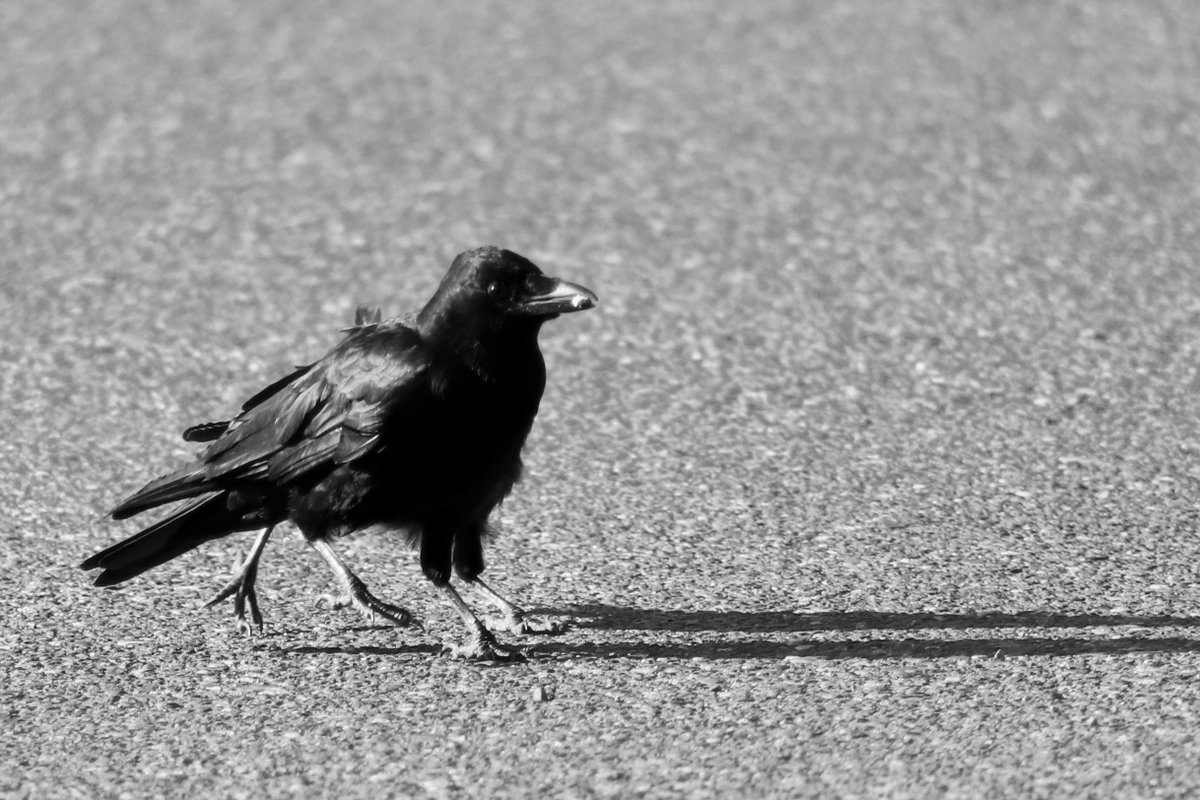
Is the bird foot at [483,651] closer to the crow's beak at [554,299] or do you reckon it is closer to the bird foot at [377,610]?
the bird foot at [377,610]

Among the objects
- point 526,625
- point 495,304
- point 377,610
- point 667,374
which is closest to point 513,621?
point 526,625

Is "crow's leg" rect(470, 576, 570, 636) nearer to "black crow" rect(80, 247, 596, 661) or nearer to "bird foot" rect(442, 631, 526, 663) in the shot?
"black crow" rect(80, 247, 596, 661)

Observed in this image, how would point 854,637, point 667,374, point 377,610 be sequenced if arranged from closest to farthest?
point 854,637 < point 377,610 < point 667,374

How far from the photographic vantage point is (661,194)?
1028 centimetres

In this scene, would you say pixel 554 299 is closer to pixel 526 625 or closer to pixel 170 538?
pixel 526 625

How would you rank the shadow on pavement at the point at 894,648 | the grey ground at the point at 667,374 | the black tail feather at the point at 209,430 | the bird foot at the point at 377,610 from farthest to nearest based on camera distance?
the black tail feather at the point at 209,430
the bird foot at the point at 377,610
the shadow on pavement at the point at 894,648
the grey ground at the point at 667,374

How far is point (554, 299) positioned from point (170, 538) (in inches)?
53.4

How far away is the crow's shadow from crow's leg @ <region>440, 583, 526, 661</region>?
12 centimetres

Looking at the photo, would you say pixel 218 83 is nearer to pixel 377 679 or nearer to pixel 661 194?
pixel 661 194

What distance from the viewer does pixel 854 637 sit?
560 centimetres

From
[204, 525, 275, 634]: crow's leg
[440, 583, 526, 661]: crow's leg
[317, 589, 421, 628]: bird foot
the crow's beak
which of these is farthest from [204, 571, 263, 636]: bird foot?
the crow's beak

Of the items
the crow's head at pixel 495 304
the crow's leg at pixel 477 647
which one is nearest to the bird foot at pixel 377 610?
the crow's leg at pixel 477 647

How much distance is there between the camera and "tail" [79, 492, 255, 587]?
5.66 m

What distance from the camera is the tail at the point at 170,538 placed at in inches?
223
